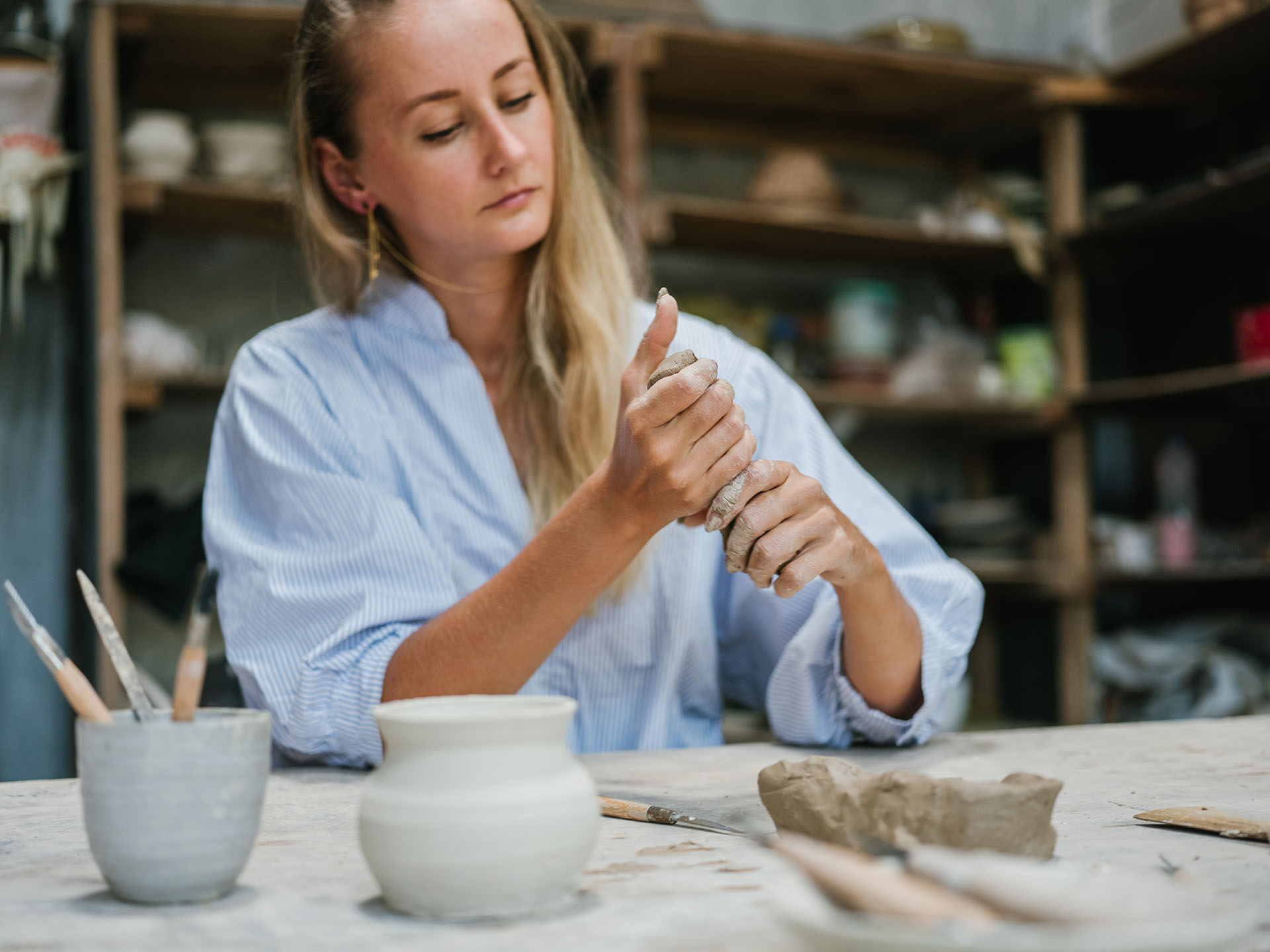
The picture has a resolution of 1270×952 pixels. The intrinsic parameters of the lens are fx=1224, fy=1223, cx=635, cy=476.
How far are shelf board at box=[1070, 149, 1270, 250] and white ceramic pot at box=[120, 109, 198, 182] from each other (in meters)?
2.15

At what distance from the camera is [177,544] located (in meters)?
2.45

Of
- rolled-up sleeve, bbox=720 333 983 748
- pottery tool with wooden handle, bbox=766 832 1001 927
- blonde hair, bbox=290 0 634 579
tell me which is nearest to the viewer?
pottery tool with wooden handle, bbox=766 832 1001 927

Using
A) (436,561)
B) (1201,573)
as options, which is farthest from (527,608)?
(1201,573)

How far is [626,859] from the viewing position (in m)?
0.72

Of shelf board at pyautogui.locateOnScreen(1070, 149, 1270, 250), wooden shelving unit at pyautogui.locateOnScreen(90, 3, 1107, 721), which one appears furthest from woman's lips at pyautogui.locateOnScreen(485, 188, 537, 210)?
shelf board at pyautogui.locateOnScreen(1070, 149, 1270, 250)

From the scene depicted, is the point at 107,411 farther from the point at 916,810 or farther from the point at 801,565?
the point at 916,810

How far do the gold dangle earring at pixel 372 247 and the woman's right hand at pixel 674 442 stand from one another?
0.47m

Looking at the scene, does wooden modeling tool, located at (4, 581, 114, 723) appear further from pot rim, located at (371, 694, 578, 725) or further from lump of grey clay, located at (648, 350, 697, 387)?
lump of grey clay, located at (648, 350, 697, 387)

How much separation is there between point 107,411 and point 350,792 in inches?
69.7

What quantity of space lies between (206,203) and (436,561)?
1757mm

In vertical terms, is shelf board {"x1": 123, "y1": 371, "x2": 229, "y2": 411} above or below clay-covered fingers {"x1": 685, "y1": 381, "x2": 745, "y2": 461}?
above

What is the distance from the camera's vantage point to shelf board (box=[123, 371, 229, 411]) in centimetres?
254

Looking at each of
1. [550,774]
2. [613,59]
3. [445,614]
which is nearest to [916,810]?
[550,774]

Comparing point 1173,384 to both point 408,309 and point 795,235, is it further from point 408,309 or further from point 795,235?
point 408,309
